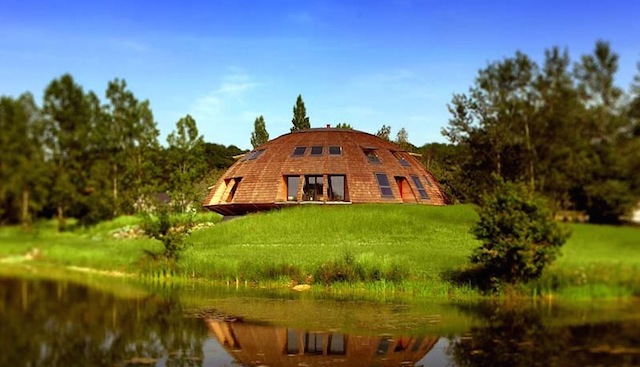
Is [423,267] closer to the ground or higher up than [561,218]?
closer to the ground

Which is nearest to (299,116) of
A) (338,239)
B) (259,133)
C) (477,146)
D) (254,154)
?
(259,133)

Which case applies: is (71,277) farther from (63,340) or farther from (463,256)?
(463,256)

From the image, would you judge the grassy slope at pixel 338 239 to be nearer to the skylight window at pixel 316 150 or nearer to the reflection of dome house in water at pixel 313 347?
the skylight window at pixel 316 150

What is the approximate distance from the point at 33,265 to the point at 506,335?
11625 mm

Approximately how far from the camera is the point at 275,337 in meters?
14.3

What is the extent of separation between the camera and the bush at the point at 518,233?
760 inches

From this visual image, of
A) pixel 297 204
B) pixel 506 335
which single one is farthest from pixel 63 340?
pixel 297 204

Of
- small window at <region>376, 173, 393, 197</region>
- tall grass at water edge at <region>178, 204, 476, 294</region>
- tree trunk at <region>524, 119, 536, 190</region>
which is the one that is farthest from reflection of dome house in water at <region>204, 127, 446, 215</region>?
tree trunk at <region>524, 119, 536, 190</region>

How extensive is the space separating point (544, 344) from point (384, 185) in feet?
109

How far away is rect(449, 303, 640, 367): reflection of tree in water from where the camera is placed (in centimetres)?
1156

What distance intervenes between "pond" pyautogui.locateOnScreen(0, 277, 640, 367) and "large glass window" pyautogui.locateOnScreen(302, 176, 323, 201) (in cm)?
2752

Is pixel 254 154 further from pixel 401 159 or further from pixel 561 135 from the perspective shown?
pixel 561 135

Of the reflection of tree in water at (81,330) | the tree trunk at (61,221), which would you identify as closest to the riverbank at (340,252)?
the tree trunk at (61,221)

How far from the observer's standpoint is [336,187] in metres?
46.8
